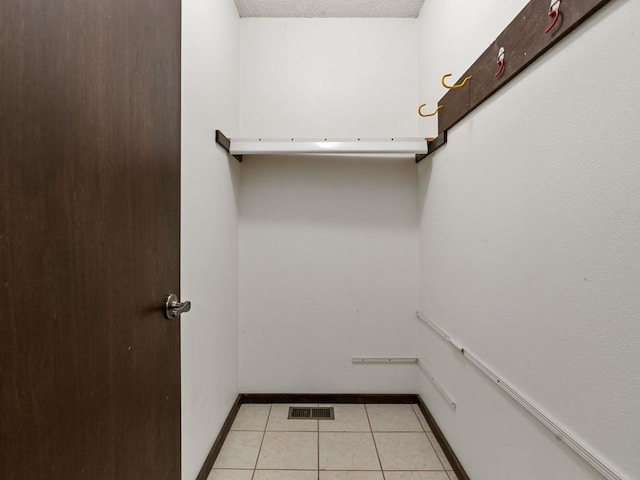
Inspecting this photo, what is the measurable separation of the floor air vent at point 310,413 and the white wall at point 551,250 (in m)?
0.90

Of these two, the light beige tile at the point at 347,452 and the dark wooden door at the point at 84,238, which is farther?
the light beige tile at the point at 347,452

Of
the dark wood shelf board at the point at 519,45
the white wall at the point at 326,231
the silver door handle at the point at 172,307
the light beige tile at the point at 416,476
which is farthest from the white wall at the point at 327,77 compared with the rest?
the light beige tile at the point at 416,476

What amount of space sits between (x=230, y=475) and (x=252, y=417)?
1.77ft

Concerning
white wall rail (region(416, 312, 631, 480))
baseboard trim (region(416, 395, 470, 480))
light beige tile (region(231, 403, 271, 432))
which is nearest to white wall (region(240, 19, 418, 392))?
light beige tile (region(231, 403, 271, 432))

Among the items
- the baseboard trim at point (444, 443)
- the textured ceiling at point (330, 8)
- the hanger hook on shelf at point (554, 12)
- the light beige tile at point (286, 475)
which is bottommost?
the light beige tile at point (286, 475)

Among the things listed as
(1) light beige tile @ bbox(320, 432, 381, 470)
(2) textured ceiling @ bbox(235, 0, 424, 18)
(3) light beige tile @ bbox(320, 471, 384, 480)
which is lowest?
(3) light beige tile @ bbox(320, 471, 384, 480)

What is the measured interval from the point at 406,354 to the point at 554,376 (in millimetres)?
1547

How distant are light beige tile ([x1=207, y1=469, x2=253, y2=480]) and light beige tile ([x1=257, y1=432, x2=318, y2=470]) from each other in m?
0.08

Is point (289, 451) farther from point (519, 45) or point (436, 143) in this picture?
point (519, 45)

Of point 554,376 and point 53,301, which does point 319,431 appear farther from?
point 53,301

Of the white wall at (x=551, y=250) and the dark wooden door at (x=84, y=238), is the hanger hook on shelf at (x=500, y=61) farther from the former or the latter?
the dark wooden door at (x=84, y=238)

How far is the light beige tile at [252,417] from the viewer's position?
2.12 metres

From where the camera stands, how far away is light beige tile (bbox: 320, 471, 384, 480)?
168cm

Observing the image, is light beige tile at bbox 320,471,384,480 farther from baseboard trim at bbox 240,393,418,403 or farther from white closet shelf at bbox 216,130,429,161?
white closet shelf at bbox 216,130,429,161
